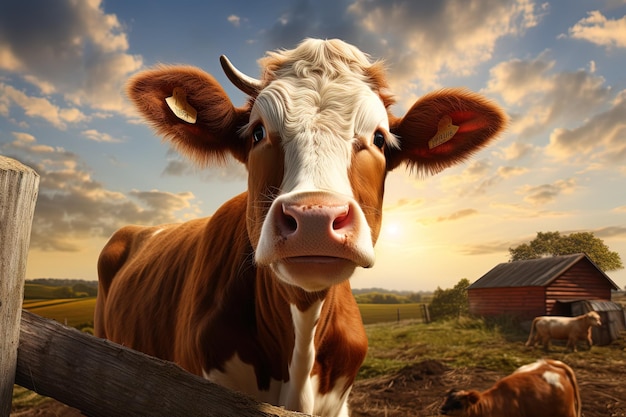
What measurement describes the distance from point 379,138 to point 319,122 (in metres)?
0.53

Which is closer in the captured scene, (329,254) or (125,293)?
(329,254)

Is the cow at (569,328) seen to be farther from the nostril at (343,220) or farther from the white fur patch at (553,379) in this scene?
the nostril at (343,220)

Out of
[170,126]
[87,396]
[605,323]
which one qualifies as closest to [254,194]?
[170,126]

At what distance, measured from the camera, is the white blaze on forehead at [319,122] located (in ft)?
8.87

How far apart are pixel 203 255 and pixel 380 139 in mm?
1649

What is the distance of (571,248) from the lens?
43.1 m

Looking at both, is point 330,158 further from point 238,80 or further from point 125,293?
point 125,293

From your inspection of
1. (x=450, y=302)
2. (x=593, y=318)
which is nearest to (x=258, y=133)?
(x=593, y=318)

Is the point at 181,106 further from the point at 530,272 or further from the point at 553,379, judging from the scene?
the point at 530,272

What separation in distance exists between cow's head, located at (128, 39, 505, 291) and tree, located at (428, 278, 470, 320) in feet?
88.9

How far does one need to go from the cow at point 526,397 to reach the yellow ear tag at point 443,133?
14.0 feet

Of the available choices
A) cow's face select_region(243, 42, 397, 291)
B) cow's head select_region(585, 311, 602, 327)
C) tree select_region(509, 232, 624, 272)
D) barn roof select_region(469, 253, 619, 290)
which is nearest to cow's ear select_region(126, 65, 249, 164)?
cow's face select_region(243, 42, 397, 291)

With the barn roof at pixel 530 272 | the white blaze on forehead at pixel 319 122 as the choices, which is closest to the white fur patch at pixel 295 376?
the white blaze on forehead at pixel 319 122

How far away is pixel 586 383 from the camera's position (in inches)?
487
